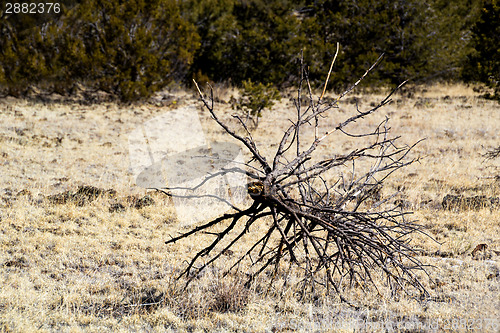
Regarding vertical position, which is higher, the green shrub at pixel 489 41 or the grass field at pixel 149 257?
the green shrub at pixel 489 41

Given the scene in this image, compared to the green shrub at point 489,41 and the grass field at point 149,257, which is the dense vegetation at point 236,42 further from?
the grass field at point 149,257

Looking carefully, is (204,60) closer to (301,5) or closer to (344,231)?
(301,5)

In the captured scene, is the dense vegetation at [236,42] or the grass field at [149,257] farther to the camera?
the dense vegetation at [236,42]

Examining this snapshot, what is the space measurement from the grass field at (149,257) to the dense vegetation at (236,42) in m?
3.55

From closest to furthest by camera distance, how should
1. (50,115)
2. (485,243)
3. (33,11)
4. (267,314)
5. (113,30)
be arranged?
1. (267,314)
2. (485,243)
3. (50,115)
4. (113,30)
5. (33,11)

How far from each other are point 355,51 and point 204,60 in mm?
5239

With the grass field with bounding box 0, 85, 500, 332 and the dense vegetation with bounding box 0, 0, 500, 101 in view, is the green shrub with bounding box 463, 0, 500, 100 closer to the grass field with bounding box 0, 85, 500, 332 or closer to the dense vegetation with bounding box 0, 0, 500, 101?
the dense vegetation with bounding box 0, 0, 500, 101

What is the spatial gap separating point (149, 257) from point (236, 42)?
1222 centimetres

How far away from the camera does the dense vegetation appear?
1269cm

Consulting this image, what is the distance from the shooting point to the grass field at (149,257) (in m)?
3.37

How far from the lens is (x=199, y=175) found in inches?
305

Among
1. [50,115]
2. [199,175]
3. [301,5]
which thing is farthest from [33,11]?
[199,175]

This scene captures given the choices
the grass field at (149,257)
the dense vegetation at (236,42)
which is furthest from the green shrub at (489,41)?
the grass field at (149,257)

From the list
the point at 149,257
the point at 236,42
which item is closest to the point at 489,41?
the point at 236,42
